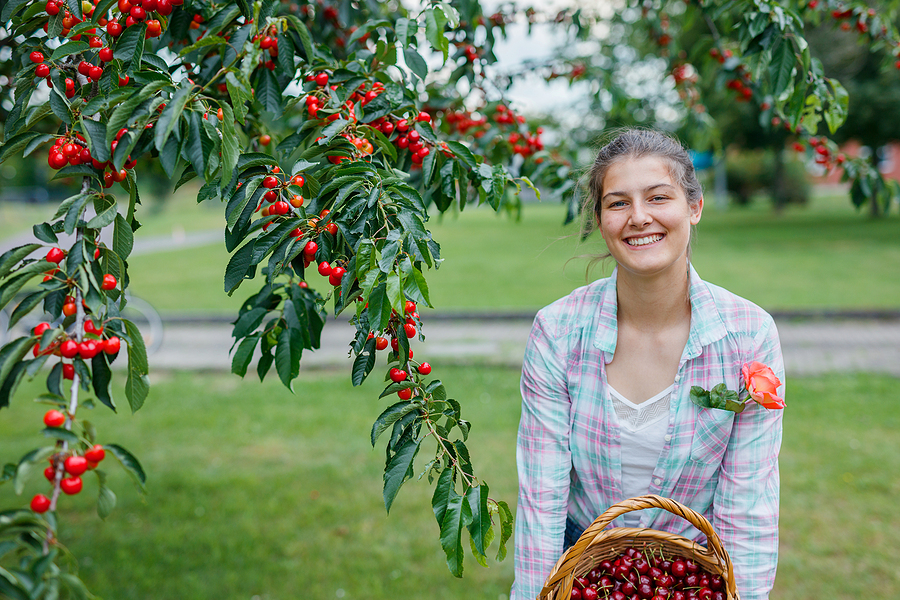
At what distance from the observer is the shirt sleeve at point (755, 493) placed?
1.72m

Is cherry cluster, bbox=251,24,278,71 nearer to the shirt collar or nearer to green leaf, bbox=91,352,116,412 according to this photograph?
green leaf, bbox=91,352,116,412

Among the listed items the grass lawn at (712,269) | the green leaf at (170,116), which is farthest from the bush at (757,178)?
the green leaf at (170,116)

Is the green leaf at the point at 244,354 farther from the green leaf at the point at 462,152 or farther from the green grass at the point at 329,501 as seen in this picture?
the green grass at the point at 329,501

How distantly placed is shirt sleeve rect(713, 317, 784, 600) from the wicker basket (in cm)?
14

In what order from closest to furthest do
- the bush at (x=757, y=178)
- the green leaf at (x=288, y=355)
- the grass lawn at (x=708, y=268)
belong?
the green leaf at (x=288, y=355)
the grass lawn at (x=708, y=268)
the bush at (x=757, y=178)

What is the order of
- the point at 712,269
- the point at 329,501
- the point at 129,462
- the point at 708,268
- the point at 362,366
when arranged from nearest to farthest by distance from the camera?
the point at 129,462, the point at 362,366, the point at 329,501, the point at 712,269, the point at 708,268

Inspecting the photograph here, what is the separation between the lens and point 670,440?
176cm

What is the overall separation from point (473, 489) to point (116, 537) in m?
3.16

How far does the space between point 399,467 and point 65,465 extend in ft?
1.92

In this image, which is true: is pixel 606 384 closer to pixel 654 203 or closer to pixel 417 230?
pixel 654 203

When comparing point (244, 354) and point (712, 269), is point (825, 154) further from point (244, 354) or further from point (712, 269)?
point (712, 269)

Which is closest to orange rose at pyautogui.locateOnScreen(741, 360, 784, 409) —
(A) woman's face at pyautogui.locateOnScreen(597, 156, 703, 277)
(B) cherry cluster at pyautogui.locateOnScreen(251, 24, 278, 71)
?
(A) woman's face at pyautogui.locateOnScreen(597, 156, 703, 277)

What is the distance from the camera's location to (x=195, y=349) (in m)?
8.23

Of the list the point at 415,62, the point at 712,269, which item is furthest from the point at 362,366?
the point at 712,269
